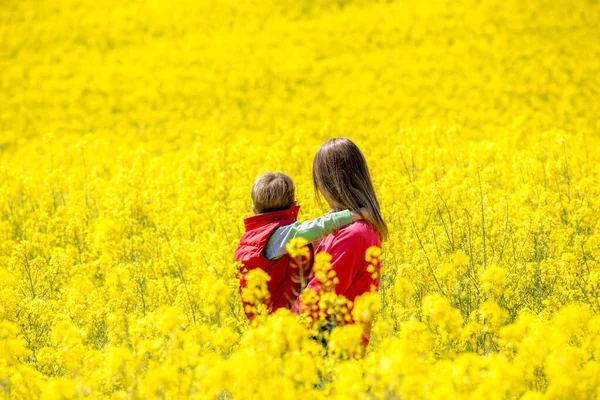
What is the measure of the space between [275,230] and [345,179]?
449mm

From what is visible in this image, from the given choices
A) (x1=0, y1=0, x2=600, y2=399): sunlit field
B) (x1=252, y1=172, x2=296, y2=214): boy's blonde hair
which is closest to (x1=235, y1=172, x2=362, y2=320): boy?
(x1=252, y1=172, x2=296, y2=214): boy's blonde hair

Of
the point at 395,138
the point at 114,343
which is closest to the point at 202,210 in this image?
the point at 114,343

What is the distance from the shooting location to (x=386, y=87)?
1644 centimetres

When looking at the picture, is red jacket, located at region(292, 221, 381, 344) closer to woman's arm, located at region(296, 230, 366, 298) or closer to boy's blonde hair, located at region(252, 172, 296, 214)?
woman's arm, located at region(296, 230, 366, 298)

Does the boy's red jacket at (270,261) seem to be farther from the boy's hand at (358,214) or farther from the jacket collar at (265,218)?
the boy's hand at (358,214)

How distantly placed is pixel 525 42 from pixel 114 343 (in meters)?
16.2

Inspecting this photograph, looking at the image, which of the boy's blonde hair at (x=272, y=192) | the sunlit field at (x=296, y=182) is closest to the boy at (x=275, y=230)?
the boy's blonde hair at (x=272, y=192)

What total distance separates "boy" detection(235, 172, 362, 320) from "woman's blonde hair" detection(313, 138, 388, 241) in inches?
3.1

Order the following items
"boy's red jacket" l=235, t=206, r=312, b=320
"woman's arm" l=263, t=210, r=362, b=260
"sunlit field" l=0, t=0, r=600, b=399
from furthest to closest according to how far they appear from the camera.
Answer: "boy's red jacket" l=235, t=206, r=312, b=320, "woman's arm" l=263, t=210, r=362, b=260, "sunlit field" l=0, t=0, r=600, b=399

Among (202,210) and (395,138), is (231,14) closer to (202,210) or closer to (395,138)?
(395,138)

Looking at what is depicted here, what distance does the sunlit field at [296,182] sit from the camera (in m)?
3.42

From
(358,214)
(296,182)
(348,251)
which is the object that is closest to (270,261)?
(348,251)

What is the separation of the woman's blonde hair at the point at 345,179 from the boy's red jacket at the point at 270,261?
0.72ft

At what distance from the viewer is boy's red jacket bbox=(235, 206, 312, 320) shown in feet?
12.4
